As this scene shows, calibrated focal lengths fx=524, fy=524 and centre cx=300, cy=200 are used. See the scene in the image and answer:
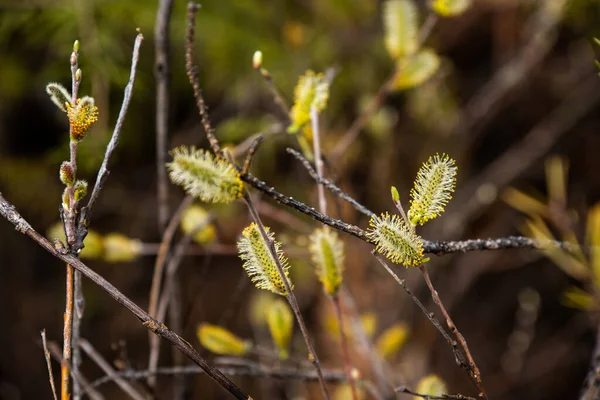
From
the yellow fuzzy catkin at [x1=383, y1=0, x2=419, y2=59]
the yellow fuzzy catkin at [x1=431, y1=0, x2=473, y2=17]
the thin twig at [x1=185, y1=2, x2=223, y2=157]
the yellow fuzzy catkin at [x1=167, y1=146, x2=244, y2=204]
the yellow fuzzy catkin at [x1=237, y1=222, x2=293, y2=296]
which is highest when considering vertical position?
the yellow fuzzy catkin at [x1=431, y1=0, x2=473, y2=17]

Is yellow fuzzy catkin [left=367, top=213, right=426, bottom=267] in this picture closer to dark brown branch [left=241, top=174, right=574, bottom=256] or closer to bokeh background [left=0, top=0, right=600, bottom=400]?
dark brown branch [left=241, top=174, right=574, bottom=256]

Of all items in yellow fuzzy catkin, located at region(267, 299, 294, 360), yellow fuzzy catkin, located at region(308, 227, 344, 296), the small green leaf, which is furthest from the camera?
the small green leaf

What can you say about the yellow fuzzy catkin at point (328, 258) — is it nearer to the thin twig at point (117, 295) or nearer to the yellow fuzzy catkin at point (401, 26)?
the thin twig at point (117, 295)

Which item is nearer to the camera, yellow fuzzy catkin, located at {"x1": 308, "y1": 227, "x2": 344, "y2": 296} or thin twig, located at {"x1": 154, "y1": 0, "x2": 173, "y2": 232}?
yellow fuzzy catkin, located at {"x1": 308, "y1": 227, "x2": 344, "y2": 296}

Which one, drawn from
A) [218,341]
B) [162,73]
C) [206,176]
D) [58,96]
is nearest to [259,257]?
[206,176]

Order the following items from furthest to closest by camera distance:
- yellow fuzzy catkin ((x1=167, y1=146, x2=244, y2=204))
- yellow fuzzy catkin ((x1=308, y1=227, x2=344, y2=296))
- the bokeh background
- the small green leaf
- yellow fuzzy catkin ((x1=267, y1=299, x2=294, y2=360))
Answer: the bokeh background < the small green leaf < yellow fuzzy catkin ((x1=267, y1=299, x2=294, y2=360)) < yellow fuzzy catkin ((x1=308, y1=227, x2=344, y2=296)) < yellow fuzzy catkin ((x1=167, y1=146, x2=244, y2=204))

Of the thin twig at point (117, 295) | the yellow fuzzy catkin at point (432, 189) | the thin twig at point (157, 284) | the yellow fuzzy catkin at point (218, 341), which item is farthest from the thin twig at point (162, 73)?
the yellow fuzzy catkin at point (432, 189)

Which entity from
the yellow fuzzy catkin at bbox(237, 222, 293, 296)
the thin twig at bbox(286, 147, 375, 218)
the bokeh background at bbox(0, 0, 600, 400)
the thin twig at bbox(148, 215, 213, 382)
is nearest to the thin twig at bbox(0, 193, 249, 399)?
the yellow fuzzy catkin at bbox(237, 222, 293, 296)

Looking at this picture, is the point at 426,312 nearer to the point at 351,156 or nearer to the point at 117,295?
the point at 117,295
